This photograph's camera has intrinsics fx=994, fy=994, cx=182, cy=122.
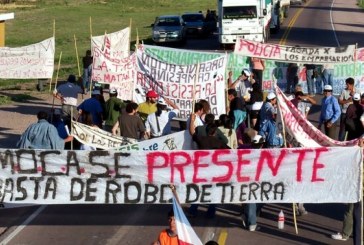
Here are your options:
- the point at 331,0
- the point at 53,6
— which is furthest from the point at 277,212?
the point at 331,0

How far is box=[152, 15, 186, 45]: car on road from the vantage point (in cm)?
5100

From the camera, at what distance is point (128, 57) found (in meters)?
22.9

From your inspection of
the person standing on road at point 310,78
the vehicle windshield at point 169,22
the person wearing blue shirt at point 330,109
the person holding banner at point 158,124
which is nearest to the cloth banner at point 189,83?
the person holding banner at point 158,124

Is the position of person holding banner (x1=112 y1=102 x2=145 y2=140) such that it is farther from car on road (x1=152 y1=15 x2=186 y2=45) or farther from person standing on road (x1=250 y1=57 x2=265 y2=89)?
car on road (x1=152 y1=15 x2=186 y2=45)

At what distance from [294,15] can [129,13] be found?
1484cm

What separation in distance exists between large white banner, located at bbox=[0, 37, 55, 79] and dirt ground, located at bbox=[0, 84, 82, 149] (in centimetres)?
88

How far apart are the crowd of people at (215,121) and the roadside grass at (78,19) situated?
22804 millimetres

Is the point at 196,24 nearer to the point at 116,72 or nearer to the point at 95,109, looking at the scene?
the point at 116,72

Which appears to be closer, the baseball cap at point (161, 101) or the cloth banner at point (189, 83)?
the baseball cap at point (161, 101)

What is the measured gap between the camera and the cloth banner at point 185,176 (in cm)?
1265

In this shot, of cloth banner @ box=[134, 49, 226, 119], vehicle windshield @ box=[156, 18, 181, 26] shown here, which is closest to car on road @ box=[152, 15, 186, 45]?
vehicle windshield @ box=[156, 18, 181, 26]

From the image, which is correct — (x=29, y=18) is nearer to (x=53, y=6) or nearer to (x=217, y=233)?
(x=53, y=6)

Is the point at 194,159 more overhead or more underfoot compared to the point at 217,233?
more overhead

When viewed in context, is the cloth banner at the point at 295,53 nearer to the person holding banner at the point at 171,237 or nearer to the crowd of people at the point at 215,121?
the crowd of people at the point at 215,121
